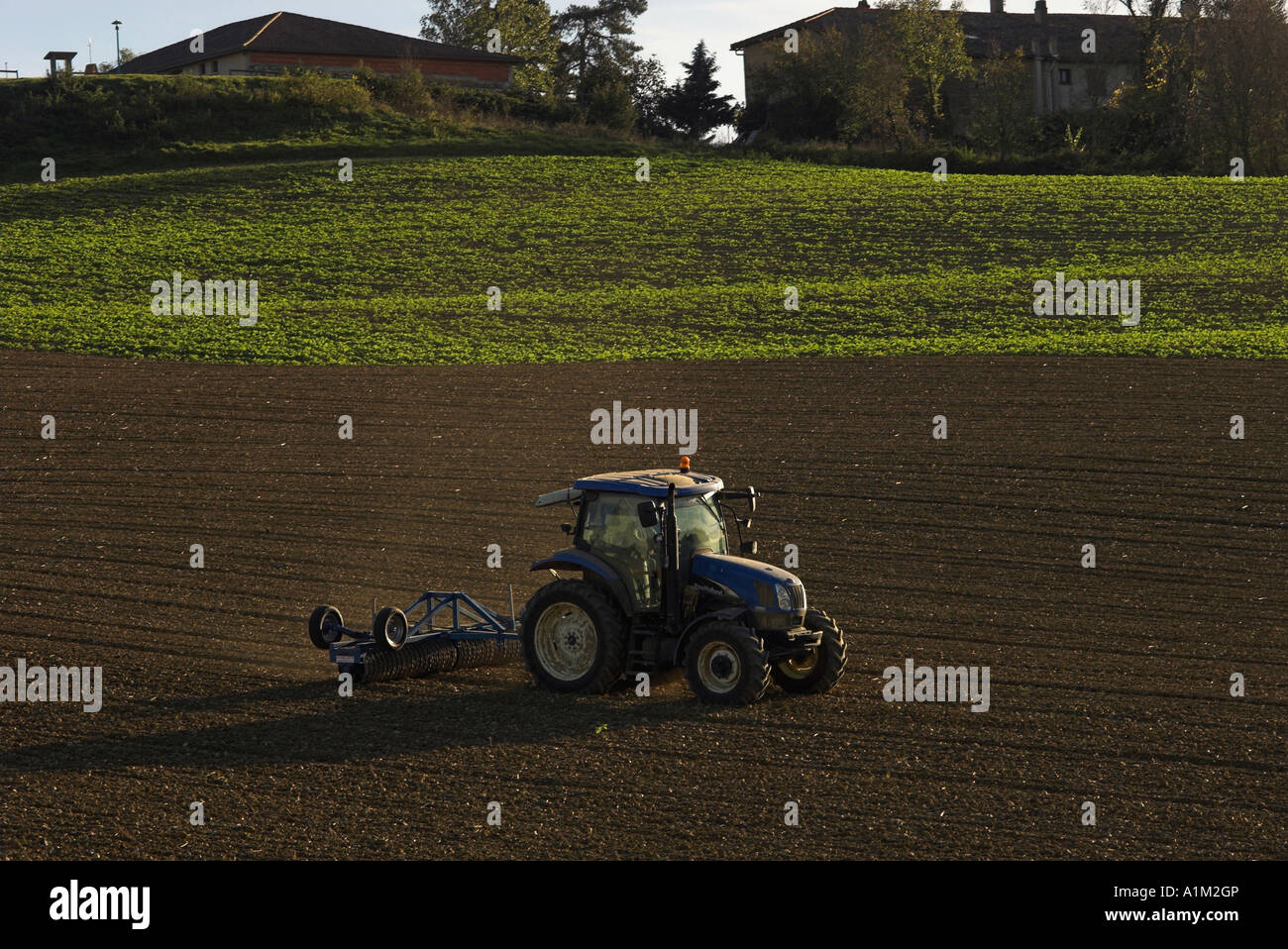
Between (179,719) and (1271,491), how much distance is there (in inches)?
596

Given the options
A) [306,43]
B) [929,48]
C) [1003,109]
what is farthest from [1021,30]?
[306,43]

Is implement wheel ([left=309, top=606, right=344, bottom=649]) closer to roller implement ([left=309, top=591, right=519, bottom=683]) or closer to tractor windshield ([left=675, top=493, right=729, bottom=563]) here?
roller implement ([left=309, top=591, right=519, bottom=683])

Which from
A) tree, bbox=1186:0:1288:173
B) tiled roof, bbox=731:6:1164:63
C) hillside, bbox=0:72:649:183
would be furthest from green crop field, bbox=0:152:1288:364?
tiled roof, bbox=731:6:1164:63

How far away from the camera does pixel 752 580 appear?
12531 mm

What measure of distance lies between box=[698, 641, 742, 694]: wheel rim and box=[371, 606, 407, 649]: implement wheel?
290 centimetres

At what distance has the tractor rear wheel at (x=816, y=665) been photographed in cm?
1273

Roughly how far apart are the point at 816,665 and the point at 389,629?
3.92m

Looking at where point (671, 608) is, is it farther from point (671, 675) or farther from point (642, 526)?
point (671, 675)

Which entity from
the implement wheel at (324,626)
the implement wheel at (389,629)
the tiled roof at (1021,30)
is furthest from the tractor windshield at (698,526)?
the tiled roof at (1021,30)

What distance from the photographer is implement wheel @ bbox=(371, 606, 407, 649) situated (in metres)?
13.0

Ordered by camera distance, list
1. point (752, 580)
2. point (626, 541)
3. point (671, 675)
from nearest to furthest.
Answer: point (752, 580) < point (626, 541) < point (671, 675)

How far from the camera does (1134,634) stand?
14.7 metres

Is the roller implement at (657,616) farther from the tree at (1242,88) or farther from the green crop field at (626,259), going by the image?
the tree at (1242,88)

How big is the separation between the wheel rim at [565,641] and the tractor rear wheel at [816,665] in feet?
5.73
